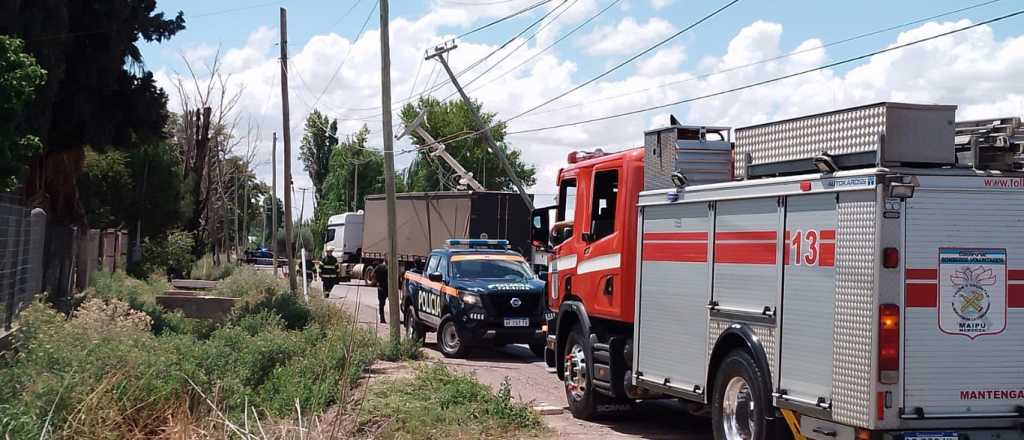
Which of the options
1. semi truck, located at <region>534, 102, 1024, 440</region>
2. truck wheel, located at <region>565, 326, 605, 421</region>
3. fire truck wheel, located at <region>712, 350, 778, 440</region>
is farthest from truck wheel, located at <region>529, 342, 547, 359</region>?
fire truck wheel, located at <region>712, 350, 778, 440</region>

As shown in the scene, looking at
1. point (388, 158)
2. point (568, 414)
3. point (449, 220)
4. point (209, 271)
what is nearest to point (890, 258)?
point (568, 414)

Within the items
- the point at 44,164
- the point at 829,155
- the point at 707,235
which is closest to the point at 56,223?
the point at 44,164

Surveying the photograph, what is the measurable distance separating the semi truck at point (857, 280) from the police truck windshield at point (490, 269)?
33.0 ft

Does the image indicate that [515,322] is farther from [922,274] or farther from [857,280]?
[922,274]

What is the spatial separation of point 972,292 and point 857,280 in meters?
0.84

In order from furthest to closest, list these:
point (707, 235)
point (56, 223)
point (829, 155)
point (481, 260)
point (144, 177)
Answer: point (144, 177) → point (56, 223) → point (481, 260) → point (707, 235) → point (829, 155)

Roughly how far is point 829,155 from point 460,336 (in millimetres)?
11673

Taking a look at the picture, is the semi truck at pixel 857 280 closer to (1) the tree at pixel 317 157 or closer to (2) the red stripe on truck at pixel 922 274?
(2) the red stripe on truck at pixel 922 274

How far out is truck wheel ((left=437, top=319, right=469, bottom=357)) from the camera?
19125mm

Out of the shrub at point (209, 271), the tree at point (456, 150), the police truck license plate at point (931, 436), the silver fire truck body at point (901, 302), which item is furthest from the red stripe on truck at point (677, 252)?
the tree at point (456, 150)

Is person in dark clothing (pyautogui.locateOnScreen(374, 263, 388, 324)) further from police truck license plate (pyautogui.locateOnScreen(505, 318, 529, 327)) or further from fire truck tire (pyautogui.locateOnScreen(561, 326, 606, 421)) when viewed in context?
fire truck tire (pyautogui.locateOnScreen(561, 326, 606, 421))

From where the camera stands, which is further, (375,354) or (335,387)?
(375,354)

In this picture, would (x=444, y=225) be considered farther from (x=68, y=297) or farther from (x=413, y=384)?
(x=413, y=384)

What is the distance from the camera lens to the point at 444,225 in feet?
121
